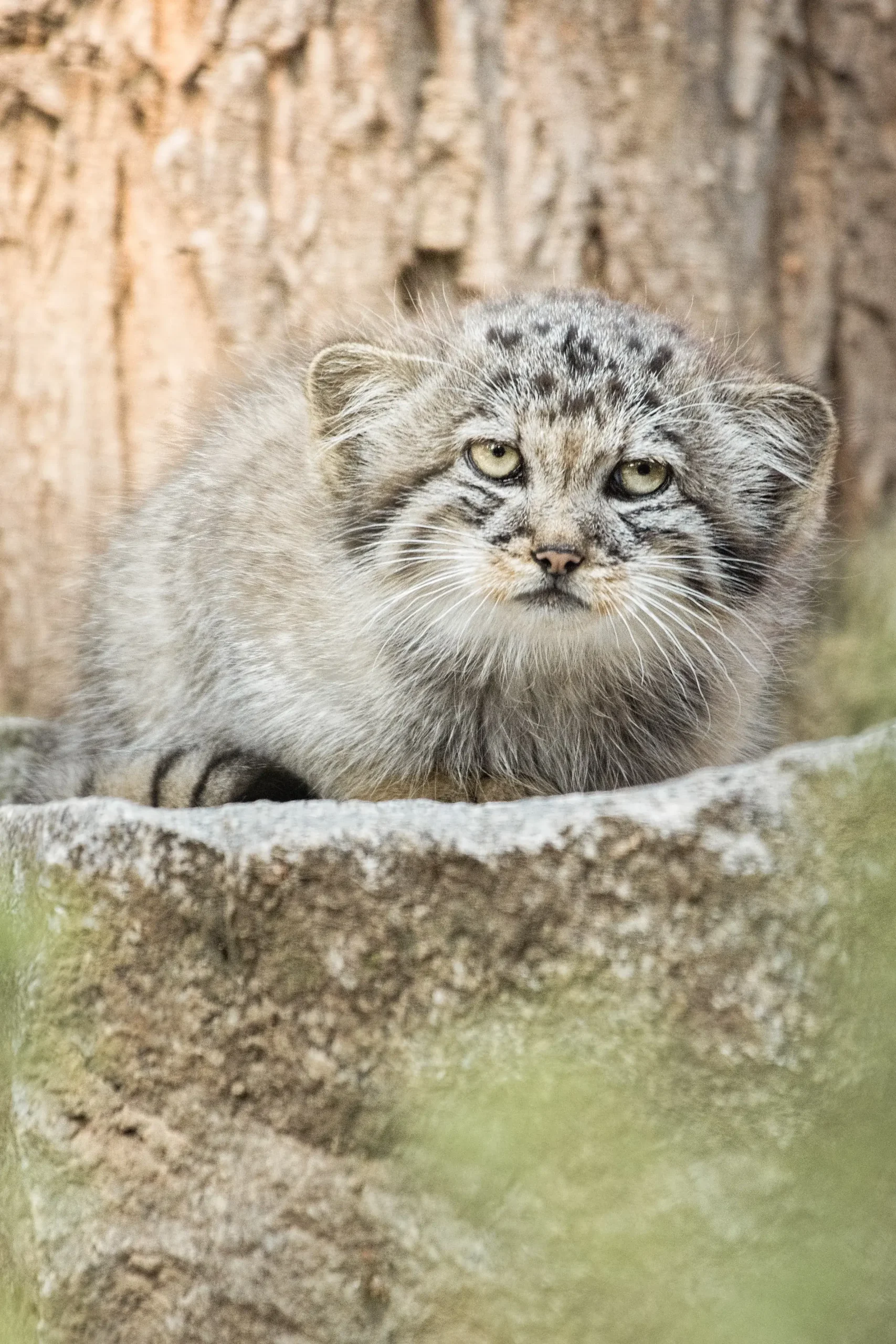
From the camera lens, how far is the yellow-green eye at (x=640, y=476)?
3.07 meters

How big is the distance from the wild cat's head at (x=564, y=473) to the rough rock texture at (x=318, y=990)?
75cm

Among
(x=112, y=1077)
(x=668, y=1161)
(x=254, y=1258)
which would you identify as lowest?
(x=254, y=1258)

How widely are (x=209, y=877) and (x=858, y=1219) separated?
40.2 inches

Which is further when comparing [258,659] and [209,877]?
[258,659]

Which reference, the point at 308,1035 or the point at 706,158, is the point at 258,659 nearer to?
the point at 308,1035

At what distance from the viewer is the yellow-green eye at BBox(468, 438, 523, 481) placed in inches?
121

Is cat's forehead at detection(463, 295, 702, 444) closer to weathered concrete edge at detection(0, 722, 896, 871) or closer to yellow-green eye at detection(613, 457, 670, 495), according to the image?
yellow-green eye at detection(613, 457, 670, 495)

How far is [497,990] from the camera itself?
2.21 meters

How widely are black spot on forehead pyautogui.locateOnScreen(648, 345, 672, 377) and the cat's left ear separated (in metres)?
0.14

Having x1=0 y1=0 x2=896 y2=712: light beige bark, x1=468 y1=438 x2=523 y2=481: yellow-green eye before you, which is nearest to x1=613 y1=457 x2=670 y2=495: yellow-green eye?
x1=468 y1=438 x2=523 y2=481: yellow-green eye

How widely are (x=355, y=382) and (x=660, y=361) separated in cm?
63

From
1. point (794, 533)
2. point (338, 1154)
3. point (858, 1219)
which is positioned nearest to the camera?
point (858, 1219)

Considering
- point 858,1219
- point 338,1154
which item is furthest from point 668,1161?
point 338,1154

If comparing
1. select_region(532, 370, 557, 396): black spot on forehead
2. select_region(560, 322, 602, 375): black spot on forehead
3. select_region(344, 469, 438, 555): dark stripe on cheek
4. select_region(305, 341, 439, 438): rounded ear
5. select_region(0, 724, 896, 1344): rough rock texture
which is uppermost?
select_region(560, 322, 602, 375): black spot on forehead
